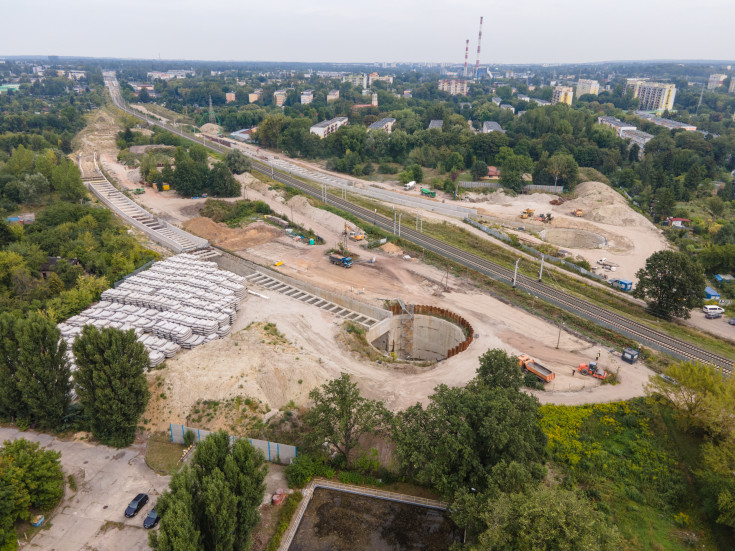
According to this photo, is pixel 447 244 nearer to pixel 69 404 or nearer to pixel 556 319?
pixel 556 319

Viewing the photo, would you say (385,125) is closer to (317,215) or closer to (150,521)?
(317,215)

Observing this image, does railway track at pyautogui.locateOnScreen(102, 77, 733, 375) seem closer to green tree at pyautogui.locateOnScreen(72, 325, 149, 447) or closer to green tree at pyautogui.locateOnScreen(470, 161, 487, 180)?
green tree at pyautogui.locateOnScreen(470, 161, 487, 180)

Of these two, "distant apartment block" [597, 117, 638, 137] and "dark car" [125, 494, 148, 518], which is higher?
"distant apartment block" [597, 117, 638, 137]

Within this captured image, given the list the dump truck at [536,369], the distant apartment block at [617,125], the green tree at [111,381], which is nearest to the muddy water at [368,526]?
the green tree at [111,381]

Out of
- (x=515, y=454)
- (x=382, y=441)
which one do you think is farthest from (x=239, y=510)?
(x=515, y=454)

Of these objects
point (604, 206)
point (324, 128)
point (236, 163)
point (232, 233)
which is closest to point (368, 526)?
point (232, 233)

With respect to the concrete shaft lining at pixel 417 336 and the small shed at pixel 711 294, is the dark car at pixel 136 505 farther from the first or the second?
the small shed at pixel 711 294

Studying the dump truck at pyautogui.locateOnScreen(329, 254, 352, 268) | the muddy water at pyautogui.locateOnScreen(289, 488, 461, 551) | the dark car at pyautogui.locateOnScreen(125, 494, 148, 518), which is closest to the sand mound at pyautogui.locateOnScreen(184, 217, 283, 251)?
the dump truck at pyautogui.locateOnScreen(329, 254, 352, 268)
